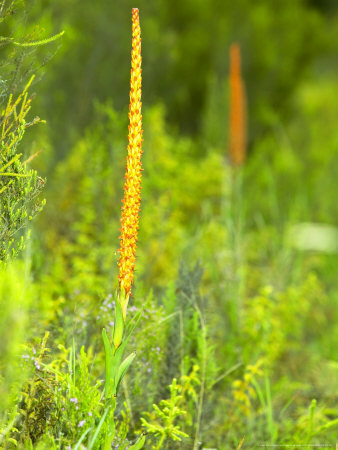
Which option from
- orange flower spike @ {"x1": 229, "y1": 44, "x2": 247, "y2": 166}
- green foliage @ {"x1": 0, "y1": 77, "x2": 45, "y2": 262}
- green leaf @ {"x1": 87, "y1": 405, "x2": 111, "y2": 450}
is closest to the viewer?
green leaf @ {"x1": 87, "y1": 405, "x2": 111, "y2": 450}

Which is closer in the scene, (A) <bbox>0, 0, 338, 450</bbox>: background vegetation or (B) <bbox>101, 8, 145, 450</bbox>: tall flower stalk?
(B) <bbox>101, 8, 145, 450</bbox>: tall flower stalk

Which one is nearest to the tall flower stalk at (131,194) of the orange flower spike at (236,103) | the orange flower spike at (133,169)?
the orange flower spike at (133,169)

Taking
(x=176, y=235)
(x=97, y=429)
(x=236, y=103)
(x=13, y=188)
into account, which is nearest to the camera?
(x=97, y=429)

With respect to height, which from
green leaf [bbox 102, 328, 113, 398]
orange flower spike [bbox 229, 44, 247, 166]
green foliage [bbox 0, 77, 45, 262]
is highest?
orange flower spike [bbox 229, 44, 247, 166]

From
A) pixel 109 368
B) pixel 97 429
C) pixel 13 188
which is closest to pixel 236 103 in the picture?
pixel 13 188

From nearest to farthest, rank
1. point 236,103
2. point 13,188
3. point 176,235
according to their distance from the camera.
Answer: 1. point 13,188
2. point 236,103
3. point 176,235

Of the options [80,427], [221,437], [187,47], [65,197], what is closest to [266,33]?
[187,47]

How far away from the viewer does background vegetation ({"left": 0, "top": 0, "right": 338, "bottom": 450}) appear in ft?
5.32

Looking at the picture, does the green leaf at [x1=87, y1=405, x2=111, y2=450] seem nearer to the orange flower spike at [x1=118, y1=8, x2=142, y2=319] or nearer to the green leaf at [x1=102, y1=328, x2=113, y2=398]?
the green leaf at [x1=102, y1=328, x2=113, y2=398]

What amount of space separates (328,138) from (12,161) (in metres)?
6.59

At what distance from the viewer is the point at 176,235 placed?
4.31 meters

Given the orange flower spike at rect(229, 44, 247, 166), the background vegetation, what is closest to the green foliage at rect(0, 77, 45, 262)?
the background vegetation

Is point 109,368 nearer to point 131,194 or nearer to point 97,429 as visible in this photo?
point 97,429

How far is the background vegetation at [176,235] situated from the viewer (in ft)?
5.32
